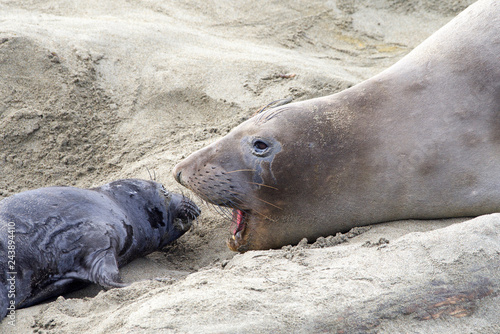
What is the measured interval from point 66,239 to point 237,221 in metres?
0.97

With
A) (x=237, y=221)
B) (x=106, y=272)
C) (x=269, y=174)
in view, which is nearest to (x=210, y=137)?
(x=237, y=221)

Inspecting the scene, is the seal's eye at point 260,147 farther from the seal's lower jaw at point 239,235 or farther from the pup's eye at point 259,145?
the seal's lower jaw at point 239,235

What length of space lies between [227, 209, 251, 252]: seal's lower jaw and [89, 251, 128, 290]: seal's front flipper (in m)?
0.69

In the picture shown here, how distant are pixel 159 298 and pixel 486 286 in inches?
45.6

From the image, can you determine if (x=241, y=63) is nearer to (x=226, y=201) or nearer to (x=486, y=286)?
(x=226, y=201)

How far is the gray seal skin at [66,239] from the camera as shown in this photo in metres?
2.94

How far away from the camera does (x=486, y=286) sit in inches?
80.2

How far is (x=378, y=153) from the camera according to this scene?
3029mm

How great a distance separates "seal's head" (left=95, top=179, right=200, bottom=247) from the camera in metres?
3.75

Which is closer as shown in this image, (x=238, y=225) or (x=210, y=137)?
(x=238, y=225)

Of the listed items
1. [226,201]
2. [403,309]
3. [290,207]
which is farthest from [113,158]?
[403,309]

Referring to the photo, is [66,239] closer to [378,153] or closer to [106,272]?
[106,272]

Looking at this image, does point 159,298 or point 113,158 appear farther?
point 113,158

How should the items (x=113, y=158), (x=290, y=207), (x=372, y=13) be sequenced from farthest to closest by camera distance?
(x=372, y=13), (x=113, y=158), (x=290, y=207)
